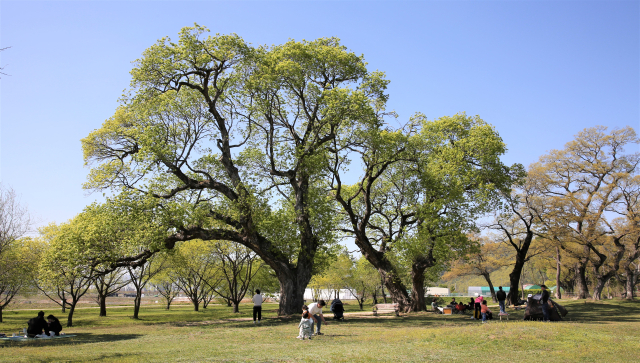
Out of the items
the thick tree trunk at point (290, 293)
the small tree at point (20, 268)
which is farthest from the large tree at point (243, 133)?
the small tree at point (20, 268)

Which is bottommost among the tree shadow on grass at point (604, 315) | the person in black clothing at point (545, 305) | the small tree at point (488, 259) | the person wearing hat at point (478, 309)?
the tree shadow on grass at point (604, 315)

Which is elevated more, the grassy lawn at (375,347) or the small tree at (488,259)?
the small tree at (488,259)

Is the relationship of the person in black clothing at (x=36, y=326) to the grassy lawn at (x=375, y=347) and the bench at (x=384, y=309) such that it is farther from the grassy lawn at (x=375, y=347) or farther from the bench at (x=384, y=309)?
the bench at (x=384, y=309)

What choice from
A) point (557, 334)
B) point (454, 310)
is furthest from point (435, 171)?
point (557, 334)

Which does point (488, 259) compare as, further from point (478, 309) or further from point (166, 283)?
point (166, 283)

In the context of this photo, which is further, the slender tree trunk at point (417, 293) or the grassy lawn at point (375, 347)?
the slender tree trunk at point (417, 293)

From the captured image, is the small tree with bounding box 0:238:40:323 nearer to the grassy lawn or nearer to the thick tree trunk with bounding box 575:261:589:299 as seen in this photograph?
the grassy lawn

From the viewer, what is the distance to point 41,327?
1666 cm

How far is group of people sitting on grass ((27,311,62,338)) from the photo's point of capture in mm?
16312

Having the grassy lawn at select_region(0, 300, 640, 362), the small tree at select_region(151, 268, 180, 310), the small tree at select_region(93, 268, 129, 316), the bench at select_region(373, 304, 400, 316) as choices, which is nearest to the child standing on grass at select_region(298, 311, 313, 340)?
the grassy lawn at select_region(0, 300, 640, 362)

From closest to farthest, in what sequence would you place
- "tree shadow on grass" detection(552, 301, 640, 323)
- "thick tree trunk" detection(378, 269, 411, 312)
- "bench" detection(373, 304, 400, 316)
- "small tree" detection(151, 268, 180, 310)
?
"tree shadow on grass" detection(552, 301, 640, 323)
"bench" detection(373, 304, 400, 316)
"thick tree trunk" detection(378, 269, 411, 312)
"small tree" detection(151, 268, 180, 310)

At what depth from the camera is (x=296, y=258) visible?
92.2ft

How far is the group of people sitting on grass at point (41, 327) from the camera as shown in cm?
1631

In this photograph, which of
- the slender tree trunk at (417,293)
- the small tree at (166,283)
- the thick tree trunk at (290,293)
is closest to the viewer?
the thick tree trunk at (290,293)
